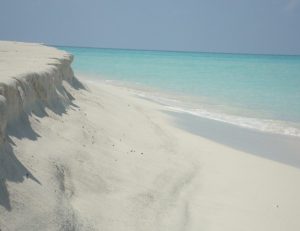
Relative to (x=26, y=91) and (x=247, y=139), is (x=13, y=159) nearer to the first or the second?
(x=26, y=91)

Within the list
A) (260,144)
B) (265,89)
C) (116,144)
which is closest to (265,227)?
(116,144)

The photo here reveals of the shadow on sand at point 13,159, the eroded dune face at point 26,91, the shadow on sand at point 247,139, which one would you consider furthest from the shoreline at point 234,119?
the shadow on sand at point 13,159

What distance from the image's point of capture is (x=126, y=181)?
4977 mm

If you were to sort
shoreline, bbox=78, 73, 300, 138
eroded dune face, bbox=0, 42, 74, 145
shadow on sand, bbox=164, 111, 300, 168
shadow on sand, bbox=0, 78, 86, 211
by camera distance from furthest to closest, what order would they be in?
shoreline, bbox=78, 73, 300, 138 < shadow on sand, bbox=164, 111, 300, 168 < eroded dune face, bbox=0, 42, 74, 145 < shadow on sand, bbox=0, 78, 86, 211

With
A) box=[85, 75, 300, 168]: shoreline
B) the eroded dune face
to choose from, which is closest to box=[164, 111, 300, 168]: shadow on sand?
box=[85, 75, 300, 168]: shoreline

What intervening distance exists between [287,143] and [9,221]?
7.36 meters

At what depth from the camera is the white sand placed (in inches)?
140

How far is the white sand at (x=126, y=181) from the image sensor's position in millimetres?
3564

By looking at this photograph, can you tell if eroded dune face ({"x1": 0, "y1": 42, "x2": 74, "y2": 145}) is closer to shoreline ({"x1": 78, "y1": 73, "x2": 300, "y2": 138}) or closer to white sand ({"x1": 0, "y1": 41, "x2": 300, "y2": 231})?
white sand ({"x1": 0, "y1": 41, "x2": 300, "y2": 231})

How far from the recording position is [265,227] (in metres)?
4.82

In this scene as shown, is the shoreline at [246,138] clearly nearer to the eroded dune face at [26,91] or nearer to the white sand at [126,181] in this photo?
the white sand at [126,181]

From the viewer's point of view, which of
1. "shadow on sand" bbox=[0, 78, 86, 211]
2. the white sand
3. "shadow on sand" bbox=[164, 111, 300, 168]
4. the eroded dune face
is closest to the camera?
"shadow on sand" bbox=[0, 78, 86, 211]

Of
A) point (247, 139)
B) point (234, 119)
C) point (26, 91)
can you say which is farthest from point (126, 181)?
point (234, 119)

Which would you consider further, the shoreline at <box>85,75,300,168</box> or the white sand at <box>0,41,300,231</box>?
the shoreline at <box>85,75,300,168</box>
